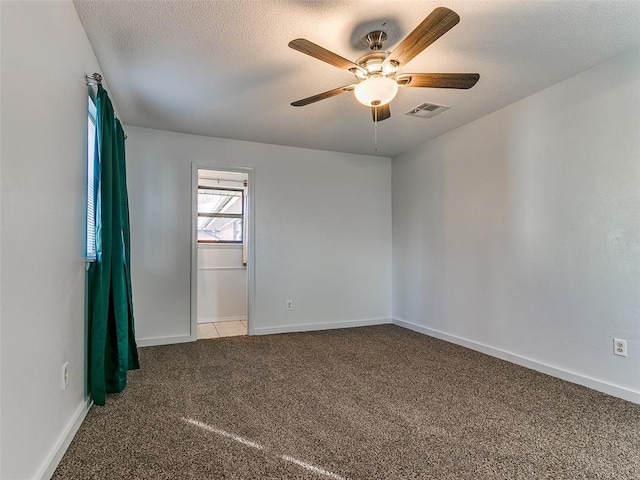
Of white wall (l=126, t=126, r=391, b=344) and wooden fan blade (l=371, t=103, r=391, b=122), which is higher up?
wooden fan blade (l=371, t=103, r=391, b=122)

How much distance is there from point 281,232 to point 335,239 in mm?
738

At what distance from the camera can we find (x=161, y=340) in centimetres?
381

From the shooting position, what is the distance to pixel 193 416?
2.12 m

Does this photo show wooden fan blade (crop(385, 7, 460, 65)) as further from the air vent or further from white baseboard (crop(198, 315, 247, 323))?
white baseboard (crop(198, 315, 247, 323))

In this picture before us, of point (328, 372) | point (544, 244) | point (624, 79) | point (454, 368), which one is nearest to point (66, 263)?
point (328, 372)

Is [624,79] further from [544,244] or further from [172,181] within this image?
[172,181]

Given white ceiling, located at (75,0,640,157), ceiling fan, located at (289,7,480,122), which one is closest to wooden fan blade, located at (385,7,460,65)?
ceiling fan, located at (289,7,480,122)

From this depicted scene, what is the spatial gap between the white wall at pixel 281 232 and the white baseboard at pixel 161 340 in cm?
1

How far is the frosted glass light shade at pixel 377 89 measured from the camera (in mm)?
2079

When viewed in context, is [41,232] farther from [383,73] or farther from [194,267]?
[194,267]

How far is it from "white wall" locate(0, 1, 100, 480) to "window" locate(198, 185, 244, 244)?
3366 mm

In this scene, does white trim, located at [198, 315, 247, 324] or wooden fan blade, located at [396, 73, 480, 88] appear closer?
wooden fan blade, located at [396, 73, 480, 88]

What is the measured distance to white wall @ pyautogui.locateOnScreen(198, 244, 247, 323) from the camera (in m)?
5.29

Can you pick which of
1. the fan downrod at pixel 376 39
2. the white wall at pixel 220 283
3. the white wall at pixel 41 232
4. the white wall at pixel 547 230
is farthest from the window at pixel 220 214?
the fan downrod at pixel 376 39
